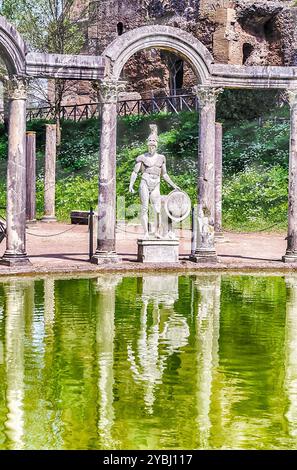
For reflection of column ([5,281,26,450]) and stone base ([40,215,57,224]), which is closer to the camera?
reflection of column ([5,281,26,450])

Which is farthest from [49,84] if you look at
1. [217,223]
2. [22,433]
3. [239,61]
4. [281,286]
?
[22,433]

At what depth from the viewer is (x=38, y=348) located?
9336 mm

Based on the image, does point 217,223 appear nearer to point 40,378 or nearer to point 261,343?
point 261,343

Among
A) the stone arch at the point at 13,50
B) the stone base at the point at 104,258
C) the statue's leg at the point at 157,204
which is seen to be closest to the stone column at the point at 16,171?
the stone arch at the point at 13,50

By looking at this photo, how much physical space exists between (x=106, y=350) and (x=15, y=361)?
3.37 feet

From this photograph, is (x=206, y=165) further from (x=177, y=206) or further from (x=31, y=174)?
(x=31, y=174)

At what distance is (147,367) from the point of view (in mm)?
8641

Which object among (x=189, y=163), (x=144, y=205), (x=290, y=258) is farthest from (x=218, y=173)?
(x=189, y=163)

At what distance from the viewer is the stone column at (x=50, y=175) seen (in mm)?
25875

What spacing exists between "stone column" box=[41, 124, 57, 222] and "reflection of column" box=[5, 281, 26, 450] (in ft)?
40.7

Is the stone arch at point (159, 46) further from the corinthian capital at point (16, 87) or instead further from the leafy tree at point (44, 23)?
the leafy tree at point (44, 23)

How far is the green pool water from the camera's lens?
666 cm

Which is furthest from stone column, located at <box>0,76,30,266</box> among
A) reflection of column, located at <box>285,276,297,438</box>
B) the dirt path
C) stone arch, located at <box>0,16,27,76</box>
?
reflection of column, located at <box>285,276,297,438</box>

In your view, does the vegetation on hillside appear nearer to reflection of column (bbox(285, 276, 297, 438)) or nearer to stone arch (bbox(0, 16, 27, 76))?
stone arch (bbox(0, 16, 27, 76))
